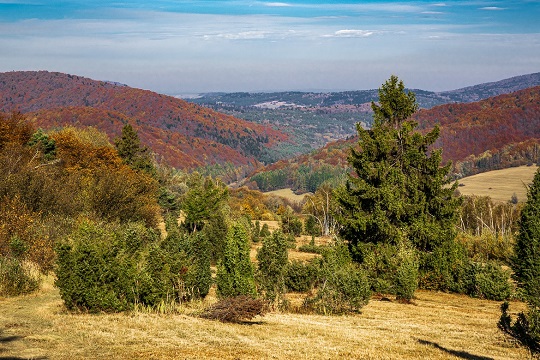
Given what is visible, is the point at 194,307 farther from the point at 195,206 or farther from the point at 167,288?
the point at 195,206

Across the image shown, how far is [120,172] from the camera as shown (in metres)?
52.6

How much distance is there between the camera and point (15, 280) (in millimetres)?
20906

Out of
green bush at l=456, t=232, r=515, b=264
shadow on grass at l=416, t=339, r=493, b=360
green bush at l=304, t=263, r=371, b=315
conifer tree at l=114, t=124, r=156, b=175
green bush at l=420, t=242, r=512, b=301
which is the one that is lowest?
green bush at l=456, t=232, r=515, b=264

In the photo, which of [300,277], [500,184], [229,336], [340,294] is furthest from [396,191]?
[500,184]

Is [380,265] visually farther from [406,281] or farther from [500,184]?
[500,184]

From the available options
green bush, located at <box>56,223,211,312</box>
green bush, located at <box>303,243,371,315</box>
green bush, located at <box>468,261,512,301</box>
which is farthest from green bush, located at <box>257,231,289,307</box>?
green bush, located at <box>468,261,512,301</box>

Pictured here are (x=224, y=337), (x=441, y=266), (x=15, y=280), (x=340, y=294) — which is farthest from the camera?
(x=441, y=266)

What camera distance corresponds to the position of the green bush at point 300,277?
30.0 meters

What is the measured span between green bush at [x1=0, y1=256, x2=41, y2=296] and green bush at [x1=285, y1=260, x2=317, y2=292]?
13.6m

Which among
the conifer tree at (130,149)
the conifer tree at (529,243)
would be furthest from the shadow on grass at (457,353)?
the conifer tree at (130,149)

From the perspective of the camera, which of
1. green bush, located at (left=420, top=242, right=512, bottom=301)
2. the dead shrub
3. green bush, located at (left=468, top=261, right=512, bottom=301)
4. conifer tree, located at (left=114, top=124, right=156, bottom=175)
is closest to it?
the dead shrub

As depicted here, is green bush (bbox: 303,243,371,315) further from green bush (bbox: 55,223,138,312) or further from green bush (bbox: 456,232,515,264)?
green bush (bbox: 456,232,515,264)

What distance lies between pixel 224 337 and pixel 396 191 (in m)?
22.3

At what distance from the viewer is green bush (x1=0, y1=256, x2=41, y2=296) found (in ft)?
67.6
